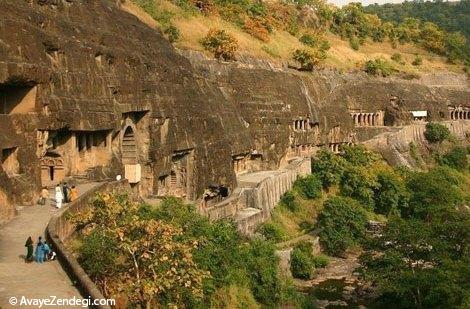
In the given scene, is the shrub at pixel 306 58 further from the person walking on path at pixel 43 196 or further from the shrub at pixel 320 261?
the person walking on path at pixel 43 196

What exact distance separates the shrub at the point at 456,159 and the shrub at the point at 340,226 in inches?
833

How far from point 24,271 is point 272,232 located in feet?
71.2

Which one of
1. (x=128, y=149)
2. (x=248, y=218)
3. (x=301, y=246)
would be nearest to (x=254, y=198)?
(x=248, y=218)

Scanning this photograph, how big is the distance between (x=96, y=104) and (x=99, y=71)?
5.38 ft

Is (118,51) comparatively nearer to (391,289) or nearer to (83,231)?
(83,231)

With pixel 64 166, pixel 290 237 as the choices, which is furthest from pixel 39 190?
pixel 290 237

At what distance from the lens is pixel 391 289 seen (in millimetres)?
26125

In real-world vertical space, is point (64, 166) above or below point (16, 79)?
below

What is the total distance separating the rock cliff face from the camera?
19.9 metres

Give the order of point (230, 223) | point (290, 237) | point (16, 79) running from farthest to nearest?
point (290, 237) → point (230, 223) → point (16, 79)

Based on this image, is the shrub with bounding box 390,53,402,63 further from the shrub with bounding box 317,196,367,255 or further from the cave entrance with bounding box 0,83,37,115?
the cave entrance with bounding box 0,83,37,115

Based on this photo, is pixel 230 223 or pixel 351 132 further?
pixel 351 132

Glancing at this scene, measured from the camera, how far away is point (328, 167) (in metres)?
43.8

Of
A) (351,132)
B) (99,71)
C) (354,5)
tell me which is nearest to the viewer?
(99,71)
